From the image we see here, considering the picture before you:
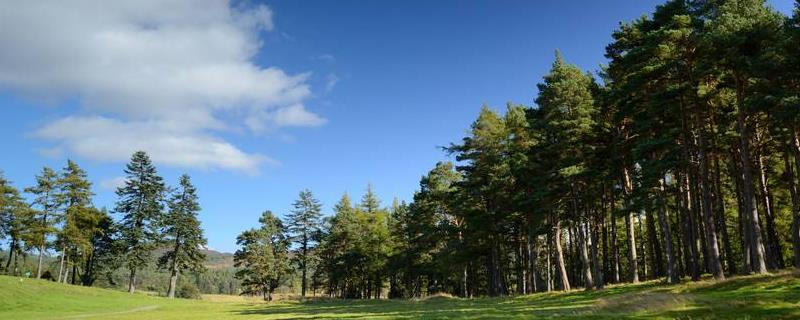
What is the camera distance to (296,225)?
8656 centimetres

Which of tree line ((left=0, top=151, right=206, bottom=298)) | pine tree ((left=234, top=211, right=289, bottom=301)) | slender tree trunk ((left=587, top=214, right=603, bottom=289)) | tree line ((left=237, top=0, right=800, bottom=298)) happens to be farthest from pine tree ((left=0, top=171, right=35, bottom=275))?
slender tree trunk ((left=587, top=214, right=603, bottom=289))

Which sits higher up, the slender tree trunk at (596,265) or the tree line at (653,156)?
the tree line at (653,156)

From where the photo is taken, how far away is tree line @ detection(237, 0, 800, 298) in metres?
26.6

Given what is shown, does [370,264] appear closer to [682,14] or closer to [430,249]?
[430,249]

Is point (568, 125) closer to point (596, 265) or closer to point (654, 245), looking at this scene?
point (596, 265)

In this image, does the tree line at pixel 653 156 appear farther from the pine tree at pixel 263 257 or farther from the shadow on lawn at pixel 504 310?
the pine tree at pixel 263 257

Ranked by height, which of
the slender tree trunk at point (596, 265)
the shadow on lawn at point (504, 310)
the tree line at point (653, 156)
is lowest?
the shadow on lawn at point (504, 310)

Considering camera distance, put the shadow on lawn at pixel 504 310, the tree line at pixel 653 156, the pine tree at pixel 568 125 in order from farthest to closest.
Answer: the pine tree at pixel 568 125 < the tree line at pixel 653 156 < the shadow on lawn at pixel 504 310

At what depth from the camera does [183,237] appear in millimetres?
77812

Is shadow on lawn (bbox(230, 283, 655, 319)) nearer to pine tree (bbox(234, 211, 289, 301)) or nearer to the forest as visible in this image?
the forest

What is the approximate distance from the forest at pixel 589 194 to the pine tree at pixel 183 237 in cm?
24

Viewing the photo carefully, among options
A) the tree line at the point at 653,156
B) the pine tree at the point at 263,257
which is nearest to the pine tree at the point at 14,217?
the pine tree at the point at 263,257

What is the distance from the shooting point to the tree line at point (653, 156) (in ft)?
87.4

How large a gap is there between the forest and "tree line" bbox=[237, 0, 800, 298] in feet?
0.44
